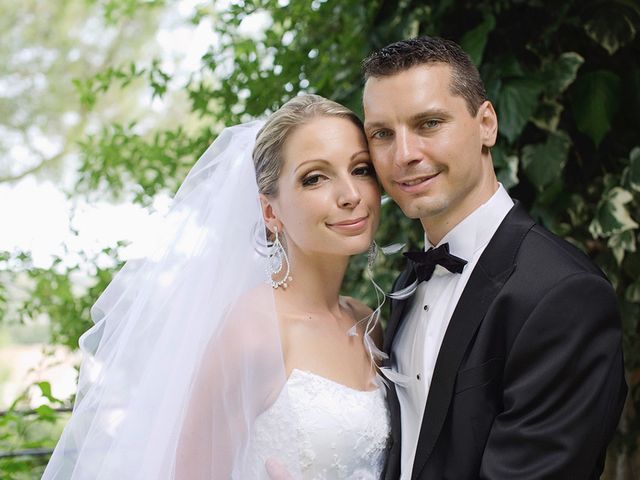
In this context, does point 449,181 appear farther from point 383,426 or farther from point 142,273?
point 142,273

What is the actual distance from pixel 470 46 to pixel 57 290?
2.00 m

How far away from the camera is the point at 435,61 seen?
2.07 meters

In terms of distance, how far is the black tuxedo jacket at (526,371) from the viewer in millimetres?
1723

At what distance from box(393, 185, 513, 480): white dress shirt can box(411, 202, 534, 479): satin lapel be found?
0.08 meters

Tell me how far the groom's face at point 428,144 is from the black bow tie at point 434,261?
99mm

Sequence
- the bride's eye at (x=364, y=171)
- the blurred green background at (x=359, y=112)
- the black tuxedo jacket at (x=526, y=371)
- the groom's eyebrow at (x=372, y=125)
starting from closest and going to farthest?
the black tuxedo jacket at (x=526, y=371) < the groom's eyebrow at (x=372, y=125) < the bride's eye at (x=364, y=171) < the blurred green background at (x=359, y=112)

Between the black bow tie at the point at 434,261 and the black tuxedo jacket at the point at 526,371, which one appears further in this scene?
the black bow tie at the point at 434,261

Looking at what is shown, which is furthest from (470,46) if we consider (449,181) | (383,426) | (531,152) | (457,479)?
(457,479)

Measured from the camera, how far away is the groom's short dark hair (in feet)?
6.81

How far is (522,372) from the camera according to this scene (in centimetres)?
177

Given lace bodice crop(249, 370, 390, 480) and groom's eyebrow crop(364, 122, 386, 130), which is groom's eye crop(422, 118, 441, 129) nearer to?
groom's eyebrow crop(364, 122, 386, 130)

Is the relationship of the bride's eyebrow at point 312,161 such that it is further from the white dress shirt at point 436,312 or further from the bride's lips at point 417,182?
the white dress shirt at point 436,312

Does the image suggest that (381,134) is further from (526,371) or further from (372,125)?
(526,371)

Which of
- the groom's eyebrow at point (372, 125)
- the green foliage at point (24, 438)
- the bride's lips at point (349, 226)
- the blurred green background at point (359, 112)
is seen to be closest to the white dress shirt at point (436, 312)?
the bride's lips at point (349, 226)
